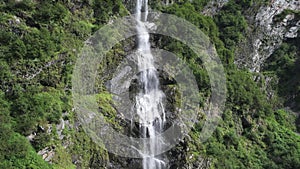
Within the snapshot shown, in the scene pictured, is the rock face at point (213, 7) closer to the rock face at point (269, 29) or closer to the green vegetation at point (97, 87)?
the green vegetation at point (97, 87)

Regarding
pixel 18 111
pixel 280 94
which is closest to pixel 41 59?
pixel 18 111

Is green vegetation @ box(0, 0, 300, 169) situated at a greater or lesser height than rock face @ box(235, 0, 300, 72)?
lesser

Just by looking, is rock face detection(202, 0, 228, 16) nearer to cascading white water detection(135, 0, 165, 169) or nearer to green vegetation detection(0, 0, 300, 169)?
green vegetation detection(0, 0, 300, 169)

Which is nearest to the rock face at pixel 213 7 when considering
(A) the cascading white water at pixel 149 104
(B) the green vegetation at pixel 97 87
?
(B) the green vegetation at pixel 97 87

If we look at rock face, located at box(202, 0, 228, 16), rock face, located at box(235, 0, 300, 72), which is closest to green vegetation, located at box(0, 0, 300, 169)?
rock face, located at box(202, 0, 228, 16)

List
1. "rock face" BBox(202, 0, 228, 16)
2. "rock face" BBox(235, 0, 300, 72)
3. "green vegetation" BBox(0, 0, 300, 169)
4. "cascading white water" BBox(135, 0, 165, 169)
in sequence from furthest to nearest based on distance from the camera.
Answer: "rock face" BBox(235, 0, 300, 72), "rock face" BBox(202, 0, 228, 16), "cascading white water" BBox(135, 0, 165, 169), "green vegetation" BBox(0, 0, 300, 169)
